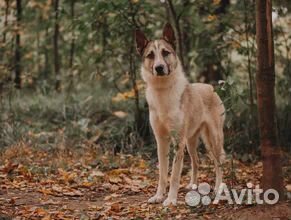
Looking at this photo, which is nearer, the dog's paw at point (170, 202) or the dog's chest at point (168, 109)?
the dog's paw at point (170, 202)

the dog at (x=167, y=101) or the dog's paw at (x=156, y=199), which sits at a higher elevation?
the dog at (x=167, y=101)

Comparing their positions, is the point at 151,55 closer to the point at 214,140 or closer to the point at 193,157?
the point at 214,140

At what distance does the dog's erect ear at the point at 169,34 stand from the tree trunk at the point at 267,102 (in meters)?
1.48

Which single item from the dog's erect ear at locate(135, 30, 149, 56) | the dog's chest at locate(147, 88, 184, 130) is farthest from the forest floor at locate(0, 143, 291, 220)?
the dog's erect ear at locate(135, 30, 149, 56)

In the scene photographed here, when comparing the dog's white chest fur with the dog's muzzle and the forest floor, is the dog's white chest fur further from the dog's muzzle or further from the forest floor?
the forest floor

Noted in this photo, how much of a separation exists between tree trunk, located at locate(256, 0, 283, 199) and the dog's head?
134cm

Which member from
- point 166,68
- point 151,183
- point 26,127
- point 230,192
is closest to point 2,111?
point 26,127

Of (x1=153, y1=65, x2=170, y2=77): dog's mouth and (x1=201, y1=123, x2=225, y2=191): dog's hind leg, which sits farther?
(x1=201, y1=123, x2=225, y2=191): dog's hind leg

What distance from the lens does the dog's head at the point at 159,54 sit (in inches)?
244

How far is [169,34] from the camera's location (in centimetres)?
649

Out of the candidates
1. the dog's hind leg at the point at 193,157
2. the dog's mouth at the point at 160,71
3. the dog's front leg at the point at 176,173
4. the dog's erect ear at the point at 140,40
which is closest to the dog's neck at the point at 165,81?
the dog's mouth at the point at 160,71

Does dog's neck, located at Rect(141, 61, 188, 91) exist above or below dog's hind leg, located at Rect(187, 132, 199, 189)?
above

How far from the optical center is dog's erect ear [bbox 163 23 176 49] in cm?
647

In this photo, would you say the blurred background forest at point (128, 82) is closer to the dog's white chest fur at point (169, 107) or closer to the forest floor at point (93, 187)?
the forest floor at point (93, 187)
